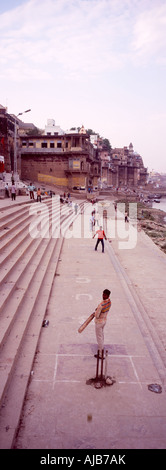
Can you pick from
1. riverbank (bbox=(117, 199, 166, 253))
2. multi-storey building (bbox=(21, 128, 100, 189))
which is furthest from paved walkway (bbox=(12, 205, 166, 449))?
multi-storey building (bbox=(21, 128, 100, 189))

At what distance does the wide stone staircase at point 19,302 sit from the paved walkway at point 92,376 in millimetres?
198

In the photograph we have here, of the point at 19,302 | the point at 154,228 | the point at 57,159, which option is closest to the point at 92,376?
the point at 19,302

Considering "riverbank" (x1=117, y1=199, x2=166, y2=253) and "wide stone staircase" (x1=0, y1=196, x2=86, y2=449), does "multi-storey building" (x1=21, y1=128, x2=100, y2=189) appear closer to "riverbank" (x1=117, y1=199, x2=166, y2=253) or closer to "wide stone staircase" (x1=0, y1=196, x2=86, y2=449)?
"riverbank" (x1=117, y1=199, x2=166, y2=253)

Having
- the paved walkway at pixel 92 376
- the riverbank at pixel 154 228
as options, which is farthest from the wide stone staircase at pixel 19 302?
the riverbank at pixel 154 228

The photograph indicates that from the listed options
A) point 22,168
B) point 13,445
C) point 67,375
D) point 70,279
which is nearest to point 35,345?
point 67,375

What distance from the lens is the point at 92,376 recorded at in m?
5.27

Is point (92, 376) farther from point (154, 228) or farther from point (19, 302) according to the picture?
point (154, 228)

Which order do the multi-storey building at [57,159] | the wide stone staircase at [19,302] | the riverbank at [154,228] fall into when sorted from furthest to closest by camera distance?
the multi-storey building at [57,159] < the riverbank at [154,228] < the wide stone staircase at [19,302]

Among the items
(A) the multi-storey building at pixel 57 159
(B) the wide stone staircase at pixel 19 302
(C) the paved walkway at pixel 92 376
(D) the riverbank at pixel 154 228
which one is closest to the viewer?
(C) the paved walkway at pixel 92 376

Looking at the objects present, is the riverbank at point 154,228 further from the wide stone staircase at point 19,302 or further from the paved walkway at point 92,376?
the paved walkway at point 92,376

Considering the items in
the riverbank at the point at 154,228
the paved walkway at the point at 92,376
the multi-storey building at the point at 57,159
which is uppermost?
the multi-storey building at the point at 57,159

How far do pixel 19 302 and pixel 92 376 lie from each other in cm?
269

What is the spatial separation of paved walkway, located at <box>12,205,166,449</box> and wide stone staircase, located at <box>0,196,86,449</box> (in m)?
0.20

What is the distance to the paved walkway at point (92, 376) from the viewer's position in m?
4.00
